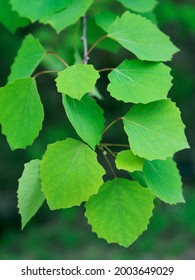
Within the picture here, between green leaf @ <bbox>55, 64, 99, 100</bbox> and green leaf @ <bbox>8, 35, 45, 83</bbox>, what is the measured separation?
300 mm

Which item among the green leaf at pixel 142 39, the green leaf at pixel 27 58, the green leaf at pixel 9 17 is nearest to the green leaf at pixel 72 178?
the green leaf at pixel 142 39

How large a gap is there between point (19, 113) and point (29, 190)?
0.15m

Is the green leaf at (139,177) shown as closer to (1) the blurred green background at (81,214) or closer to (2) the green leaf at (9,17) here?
(2) the green leaf at (9,17)

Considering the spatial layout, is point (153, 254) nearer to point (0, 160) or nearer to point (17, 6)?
point (0, 160)

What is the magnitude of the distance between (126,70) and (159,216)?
4.70 metres

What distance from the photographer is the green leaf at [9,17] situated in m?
1.50

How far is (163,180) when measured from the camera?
1.04 m

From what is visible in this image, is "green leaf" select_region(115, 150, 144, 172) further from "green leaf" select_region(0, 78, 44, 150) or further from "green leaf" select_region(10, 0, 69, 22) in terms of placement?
"green leaf" select_region(10, 0, 69, 22)

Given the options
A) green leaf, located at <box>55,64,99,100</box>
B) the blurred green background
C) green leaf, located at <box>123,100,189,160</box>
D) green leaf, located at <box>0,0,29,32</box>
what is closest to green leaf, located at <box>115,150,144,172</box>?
green leaf, located at <box>123,100,189,160</box>

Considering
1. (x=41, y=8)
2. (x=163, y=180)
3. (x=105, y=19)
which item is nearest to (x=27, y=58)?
(x=41, y=8)

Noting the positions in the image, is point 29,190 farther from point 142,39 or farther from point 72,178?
point 142,39

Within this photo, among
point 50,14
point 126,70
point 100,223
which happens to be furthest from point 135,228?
point 50,14

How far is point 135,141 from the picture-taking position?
94 centimetres

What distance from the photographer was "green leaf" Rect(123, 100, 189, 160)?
0.93m
